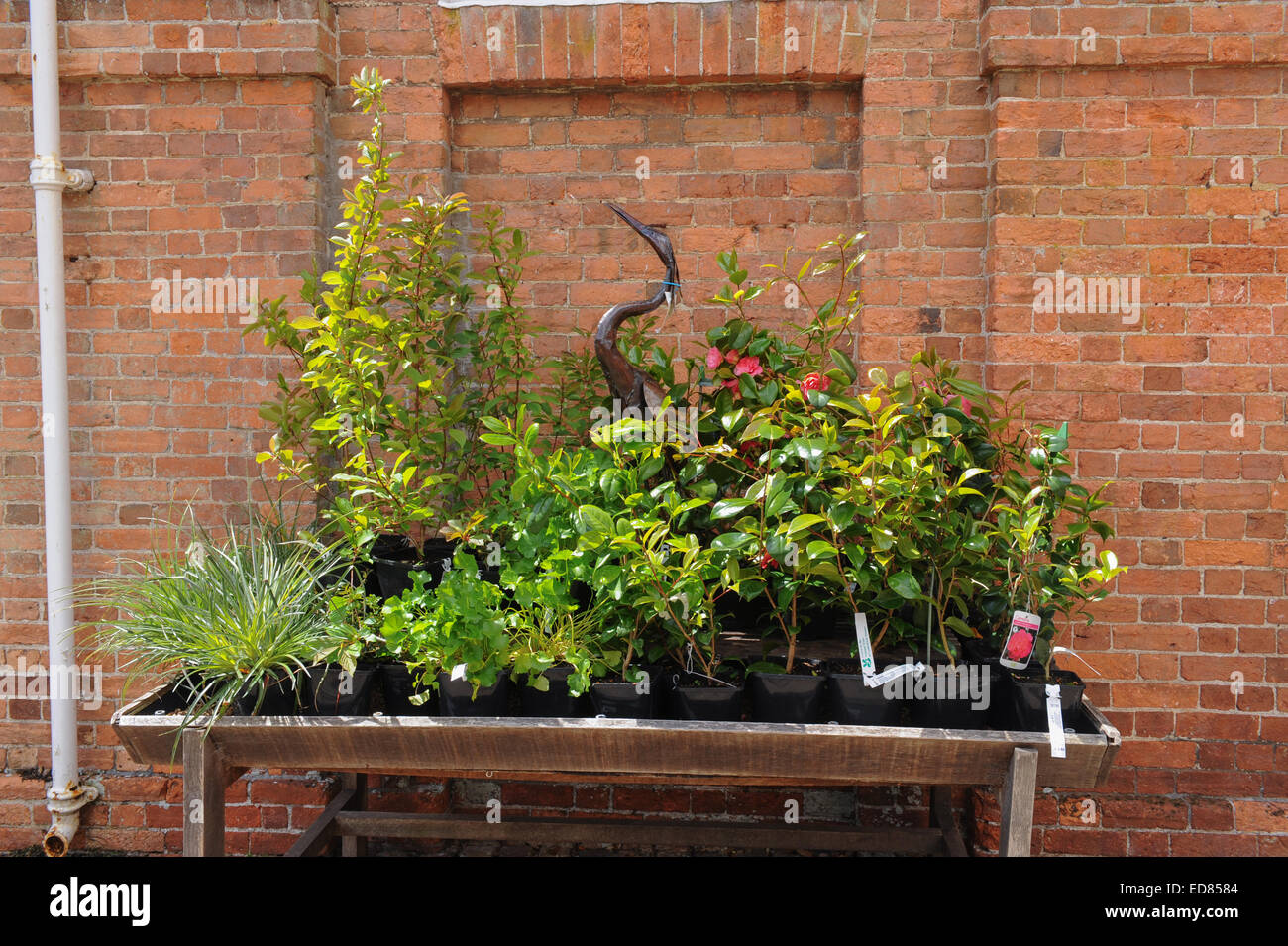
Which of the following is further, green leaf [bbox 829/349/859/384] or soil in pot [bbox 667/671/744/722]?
green leaf [bbox 829/349/859/384]

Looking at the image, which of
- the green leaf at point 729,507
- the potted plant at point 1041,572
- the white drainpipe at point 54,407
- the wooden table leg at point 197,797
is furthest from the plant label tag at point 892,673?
the white drainpipe at point 54,407

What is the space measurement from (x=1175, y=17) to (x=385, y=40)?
249 centimetres

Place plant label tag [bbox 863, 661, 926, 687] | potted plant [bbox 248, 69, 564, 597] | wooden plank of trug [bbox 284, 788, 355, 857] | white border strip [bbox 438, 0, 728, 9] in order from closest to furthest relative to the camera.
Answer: plant label tag [bbox 863, 661, 926, 687], potted plant [bbox 248, 69, 564, 597], wooden plank of trug [bbox 284, 788, 355, 857], white border strip [bbox 438, 0, 728, 9]

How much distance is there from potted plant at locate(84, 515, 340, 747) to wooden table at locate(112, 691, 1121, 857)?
0.10 meters

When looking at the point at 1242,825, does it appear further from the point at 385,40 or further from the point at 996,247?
the point at 385,40

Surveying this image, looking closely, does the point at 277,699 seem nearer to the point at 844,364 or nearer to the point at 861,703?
the point at 861,703

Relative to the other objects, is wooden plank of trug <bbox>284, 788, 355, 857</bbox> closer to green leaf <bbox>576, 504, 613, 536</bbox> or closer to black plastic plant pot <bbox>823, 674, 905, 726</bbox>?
green leaf <bbox>576, 504, 613, 536</bbox>

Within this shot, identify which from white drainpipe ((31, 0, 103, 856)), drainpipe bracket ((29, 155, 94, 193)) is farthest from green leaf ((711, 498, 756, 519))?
drainpipe bracket ((29, 155, 94, 193))

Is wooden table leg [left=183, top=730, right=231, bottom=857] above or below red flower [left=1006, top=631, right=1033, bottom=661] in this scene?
below

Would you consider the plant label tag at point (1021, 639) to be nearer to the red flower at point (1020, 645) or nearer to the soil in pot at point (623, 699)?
the red flower at point (1020, 645)

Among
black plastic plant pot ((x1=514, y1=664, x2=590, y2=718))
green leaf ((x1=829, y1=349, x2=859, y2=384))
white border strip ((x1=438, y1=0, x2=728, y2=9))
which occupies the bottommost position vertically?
black plastic plant pot ((x1=514, y1=664, x2=590, y2=718))

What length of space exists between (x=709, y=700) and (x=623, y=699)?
7.9 inches

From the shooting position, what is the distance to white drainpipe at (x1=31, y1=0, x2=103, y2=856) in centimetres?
305
